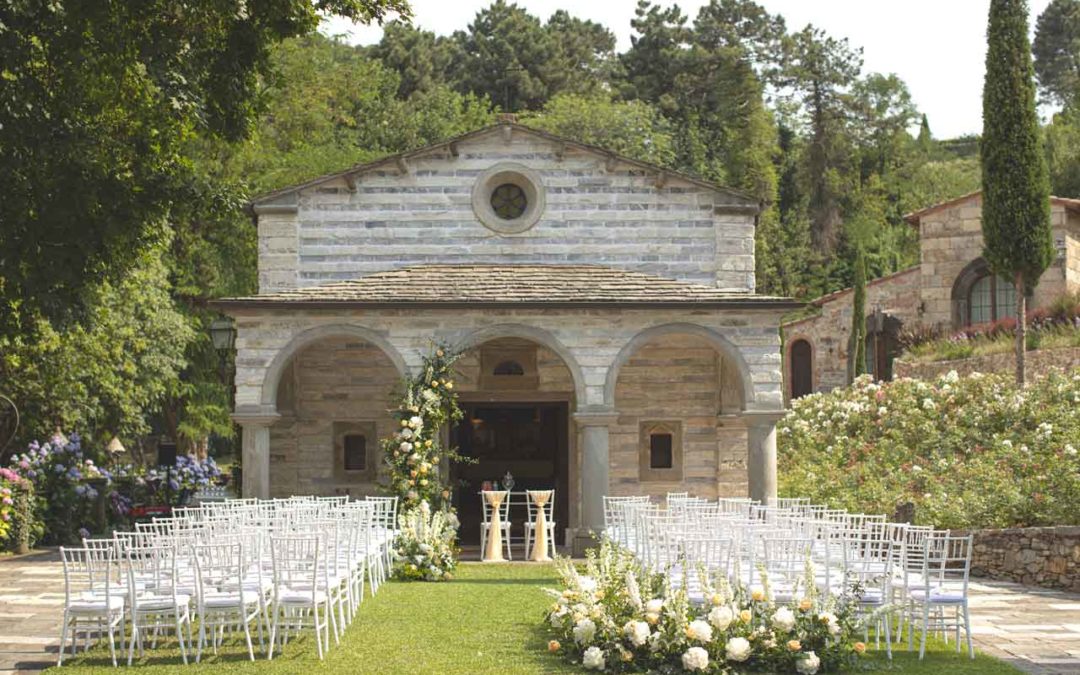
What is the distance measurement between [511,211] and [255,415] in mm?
5071

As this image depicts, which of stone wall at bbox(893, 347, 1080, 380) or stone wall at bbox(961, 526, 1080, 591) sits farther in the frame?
stone wall at bbox(893, 347, 1080, 380)

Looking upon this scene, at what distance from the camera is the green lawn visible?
1042 centimetres

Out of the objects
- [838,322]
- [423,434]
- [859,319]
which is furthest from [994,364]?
[423,434]

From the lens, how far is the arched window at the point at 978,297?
108 feet

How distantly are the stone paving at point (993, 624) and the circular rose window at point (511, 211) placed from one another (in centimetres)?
800

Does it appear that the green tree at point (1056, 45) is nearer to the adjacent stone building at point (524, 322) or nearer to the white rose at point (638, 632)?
the adjacent stone building at point (524, 322)

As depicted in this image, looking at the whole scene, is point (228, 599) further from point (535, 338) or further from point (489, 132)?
point (489, 132)

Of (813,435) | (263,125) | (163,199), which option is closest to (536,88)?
(263,125)

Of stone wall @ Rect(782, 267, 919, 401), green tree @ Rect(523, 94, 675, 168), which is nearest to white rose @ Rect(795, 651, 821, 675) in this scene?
stone wall @ Rect(782, 267, 919, 401)

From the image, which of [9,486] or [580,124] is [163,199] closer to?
[9,486]

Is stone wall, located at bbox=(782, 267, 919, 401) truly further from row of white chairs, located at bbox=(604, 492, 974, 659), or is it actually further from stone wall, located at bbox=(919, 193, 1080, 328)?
row of white chairs, located at bbox=(604, 492, 974, 659)

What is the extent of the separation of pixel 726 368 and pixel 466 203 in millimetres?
4837

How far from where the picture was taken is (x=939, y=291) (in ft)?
111

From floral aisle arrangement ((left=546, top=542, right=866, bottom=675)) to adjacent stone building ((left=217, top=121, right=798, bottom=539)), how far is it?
28.8 ft
